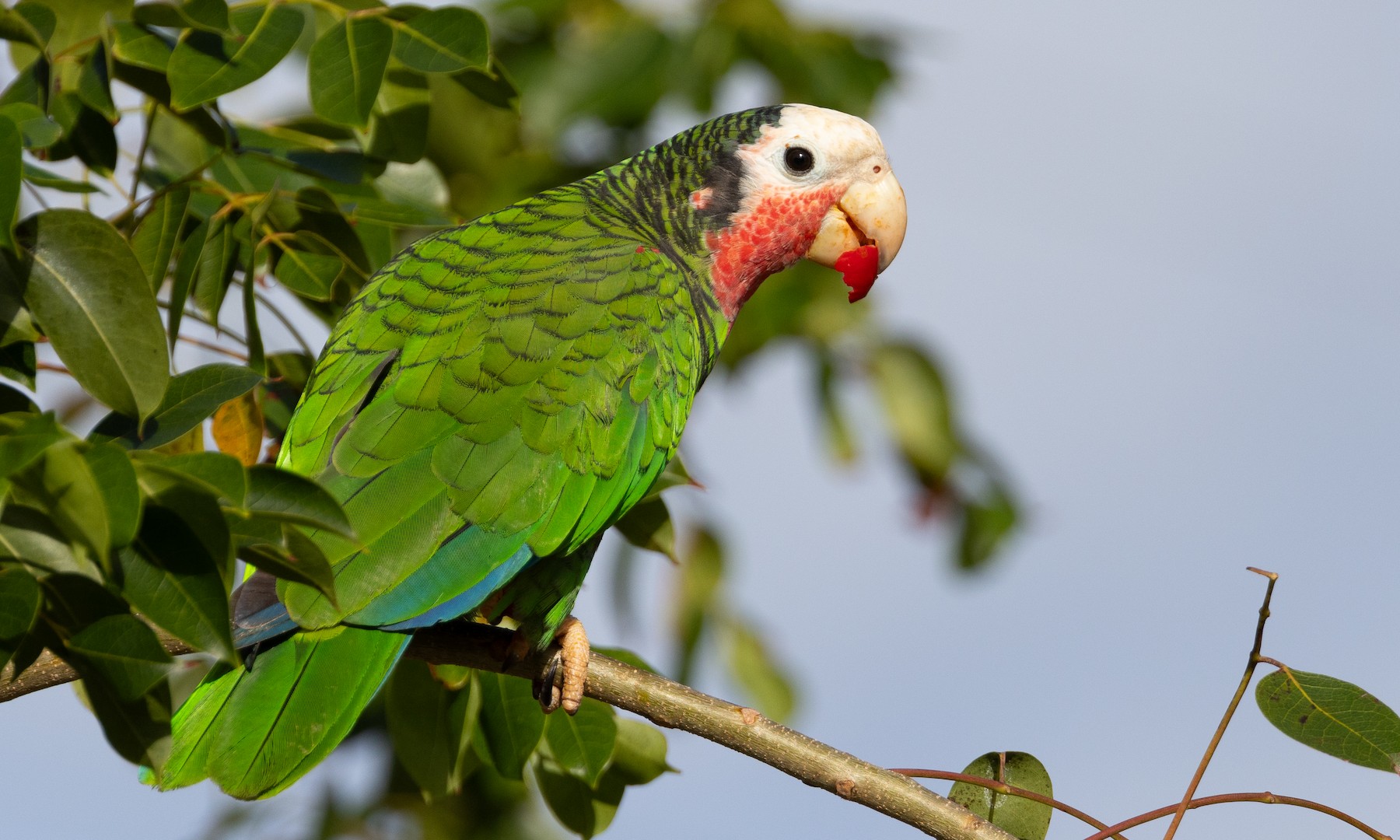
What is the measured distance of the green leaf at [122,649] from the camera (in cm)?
123

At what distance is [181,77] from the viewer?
1.70m

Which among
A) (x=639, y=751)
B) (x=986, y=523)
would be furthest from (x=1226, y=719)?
(x=986, y=523)

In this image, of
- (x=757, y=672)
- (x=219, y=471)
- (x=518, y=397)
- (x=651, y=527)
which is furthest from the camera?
(x=757, y=672)

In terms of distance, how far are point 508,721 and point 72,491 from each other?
102 centimetres

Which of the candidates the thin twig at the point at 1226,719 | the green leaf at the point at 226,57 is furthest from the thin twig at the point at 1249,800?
the green leaf at the point at 226,57

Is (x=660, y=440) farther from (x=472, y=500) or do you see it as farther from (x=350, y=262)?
(x=350, y=262)

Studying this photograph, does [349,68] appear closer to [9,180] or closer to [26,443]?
[9,180]

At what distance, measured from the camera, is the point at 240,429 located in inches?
73.5

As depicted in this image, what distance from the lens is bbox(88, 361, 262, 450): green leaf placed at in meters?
1.50

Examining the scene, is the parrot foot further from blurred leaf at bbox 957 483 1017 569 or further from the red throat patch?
blurred leaf at bbox 957 483 1017 569

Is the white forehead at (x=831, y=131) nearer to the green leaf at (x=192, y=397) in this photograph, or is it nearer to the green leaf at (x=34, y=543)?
the green leaf at (x=192, y=397)

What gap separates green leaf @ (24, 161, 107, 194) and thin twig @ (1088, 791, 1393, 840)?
1598mm

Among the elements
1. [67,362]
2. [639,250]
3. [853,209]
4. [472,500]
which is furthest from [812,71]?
[67,362]

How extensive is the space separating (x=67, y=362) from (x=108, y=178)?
1.96 ft
